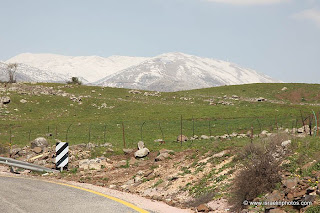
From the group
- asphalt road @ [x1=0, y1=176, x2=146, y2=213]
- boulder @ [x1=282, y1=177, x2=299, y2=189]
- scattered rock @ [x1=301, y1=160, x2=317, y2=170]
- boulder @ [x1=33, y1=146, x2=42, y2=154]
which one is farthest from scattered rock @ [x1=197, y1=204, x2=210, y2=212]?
boulder @ [x1=33, y1=146, x2=42, y2=154]

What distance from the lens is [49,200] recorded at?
12.1 m

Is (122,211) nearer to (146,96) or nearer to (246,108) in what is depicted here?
(246,108)

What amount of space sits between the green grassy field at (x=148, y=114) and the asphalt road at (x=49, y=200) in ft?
57.7

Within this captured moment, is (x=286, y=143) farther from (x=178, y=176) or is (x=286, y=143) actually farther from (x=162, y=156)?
(x=162, y=156)

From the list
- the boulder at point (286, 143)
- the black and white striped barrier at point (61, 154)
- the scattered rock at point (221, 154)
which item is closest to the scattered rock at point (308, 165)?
the boulder at point (286, 143)

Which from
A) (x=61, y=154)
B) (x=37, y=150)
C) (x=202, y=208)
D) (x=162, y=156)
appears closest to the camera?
(x=202, y=208)

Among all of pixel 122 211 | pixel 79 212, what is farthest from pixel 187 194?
pixel 79 212

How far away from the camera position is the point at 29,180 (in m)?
16.4

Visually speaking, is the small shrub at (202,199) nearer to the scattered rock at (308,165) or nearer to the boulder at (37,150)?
the scattered rock at (308,165)

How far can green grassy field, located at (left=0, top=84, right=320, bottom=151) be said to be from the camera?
40.5 metres

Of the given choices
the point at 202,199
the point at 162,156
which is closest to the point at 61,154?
the point at 162,156

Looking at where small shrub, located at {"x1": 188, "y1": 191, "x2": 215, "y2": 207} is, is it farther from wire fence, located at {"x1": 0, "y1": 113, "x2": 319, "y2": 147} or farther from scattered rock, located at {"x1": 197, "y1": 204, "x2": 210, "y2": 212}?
wire fence, located at {"x1": 0, "y1": 113, "x2": 319, "y2": 147}

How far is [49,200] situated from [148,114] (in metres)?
47.3

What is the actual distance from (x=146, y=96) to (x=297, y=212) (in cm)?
7134
